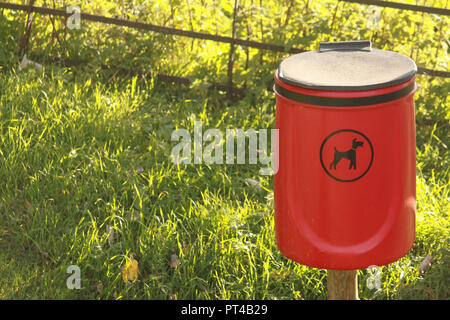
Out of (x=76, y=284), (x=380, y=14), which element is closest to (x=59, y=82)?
(x=76, y=284)

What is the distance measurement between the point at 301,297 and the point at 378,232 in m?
0.62

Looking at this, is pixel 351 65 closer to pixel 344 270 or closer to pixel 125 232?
pixel 344 270

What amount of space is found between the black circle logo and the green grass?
75 centimetres

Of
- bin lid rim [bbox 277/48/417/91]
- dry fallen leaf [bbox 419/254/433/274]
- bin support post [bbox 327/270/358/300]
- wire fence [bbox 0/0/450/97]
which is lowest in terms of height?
dry fallen leaf [bbox 419/254/433/274]

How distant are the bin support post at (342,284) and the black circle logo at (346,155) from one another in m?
0.47

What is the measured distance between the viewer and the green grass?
3137 millimetres

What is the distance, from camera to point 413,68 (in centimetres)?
258

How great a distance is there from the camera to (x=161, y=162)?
388cm

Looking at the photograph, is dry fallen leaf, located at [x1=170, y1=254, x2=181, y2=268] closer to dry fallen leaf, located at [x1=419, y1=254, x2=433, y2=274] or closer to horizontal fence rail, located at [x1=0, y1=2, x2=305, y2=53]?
dry fallen leaf, located at [x1=419, y1=254, x2=433, y2=274]

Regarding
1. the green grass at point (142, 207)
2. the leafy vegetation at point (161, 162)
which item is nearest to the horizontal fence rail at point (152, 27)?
the leafy vegetation at point (161, 162)

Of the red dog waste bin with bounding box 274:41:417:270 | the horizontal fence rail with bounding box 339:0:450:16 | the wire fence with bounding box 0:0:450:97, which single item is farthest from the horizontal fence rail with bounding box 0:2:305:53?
the red dog waste bin with bounding box 274:41:417:270

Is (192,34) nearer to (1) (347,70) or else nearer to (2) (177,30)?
(2) (177,30)

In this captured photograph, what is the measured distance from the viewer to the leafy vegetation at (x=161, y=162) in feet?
10.4

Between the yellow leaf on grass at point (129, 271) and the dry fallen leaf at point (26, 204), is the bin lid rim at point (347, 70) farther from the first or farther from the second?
the dry fallen leaf at point (26, 204)
